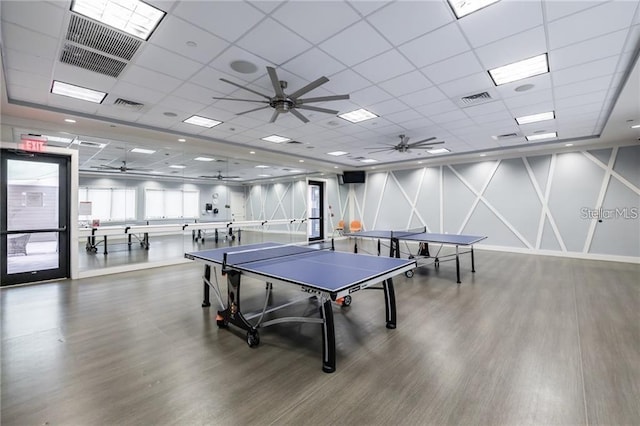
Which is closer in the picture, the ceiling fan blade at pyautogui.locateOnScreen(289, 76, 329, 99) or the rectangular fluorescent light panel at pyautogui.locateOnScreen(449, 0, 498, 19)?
the rectangular fluorescent light panel at pyautogui.locateOnScreen(449, 0, 498, 19)

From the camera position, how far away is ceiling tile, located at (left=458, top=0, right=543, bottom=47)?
2.60 meters

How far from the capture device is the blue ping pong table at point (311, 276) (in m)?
2.37

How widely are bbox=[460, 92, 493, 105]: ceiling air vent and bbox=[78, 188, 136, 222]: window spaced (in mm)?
7750

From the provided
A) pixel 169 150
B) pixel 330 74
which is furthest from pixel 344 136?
pixel 169 150

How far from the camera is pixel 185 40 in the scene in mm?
3061

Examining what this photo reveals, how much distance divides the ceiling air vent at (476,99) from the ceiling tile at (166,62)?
4.33 m

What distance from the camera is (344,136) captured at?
23.2 feet

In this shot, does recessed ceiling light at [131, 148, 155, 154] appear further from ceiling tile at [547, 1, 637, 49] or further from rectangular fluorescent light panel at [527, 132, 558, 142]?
rectangular fluorescent light panel at [527, 132, 558, 142]

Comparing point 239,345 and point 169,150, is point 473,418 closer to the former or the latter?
point 239,345

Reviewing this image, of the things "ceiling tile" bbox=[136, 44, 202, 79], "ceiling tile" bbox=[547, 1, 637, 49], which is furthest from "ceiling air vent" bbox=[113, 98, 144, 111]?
"ceiling tile" bbox=[547, 1, 637, 49]

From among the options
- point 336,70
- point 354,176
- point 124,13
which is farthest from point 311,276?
point 354,176

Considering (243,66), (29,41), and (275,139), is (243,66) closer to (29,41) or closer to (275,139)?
(29,41)

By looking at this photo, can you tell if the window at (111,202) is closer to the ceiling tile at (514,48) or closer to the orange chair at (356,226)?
the ceiling tile at (514,48)

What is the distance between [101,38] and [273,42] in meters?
1.87
